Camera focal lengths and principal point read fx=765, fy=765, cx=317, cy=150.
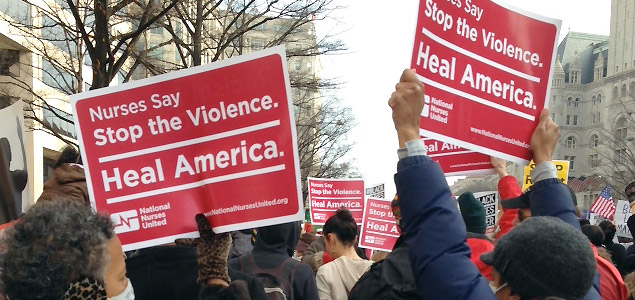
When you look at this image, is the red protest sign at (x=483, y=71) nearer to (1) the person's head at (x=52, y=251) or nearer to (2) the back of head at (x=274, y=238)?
(1) the person's head at (x=52, y=251)

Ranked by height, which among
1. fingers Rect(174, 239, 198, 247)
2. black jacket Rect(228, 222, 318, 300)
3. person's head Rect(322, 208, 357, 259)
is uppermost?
fingers Rect(174, 239, 198, 247)

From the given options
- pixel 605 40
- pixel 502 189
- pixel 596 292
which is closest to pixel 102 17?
pixel 502 189

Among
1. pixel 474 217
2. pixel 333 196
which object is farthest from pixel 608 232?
pixel 474 217

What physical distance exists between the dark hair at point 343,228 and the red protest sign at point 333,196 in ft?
20.2

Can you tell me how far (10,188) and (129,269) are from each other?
1806 mm

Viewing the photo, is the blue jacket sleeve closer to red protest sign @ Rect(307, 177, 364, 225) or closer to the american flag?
red protest sign @ Rect(307, 177, 364, 225)

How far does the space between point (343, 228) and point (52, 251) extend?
4548mm

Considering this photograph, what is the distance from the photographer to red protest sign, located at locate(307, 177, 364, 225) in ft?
43.3

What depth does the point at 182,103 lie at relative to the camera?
3.67 metres

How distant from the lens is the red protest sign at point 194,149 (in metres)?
3.54

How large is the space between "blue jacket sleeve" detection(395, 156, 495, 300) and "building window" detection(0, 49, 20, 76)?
29558 mm

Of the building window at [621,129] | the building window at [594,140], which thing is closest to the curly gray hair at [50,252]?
the building window at [621,129]

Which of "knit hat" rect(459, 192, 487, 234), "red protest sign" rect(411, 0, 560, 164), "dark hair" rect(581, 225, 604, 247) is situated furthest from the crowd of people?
"dark hair" rect(581, 225, 604, 247)

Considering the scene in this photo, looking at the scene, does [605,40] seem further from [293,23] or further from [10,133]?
[10,133]
